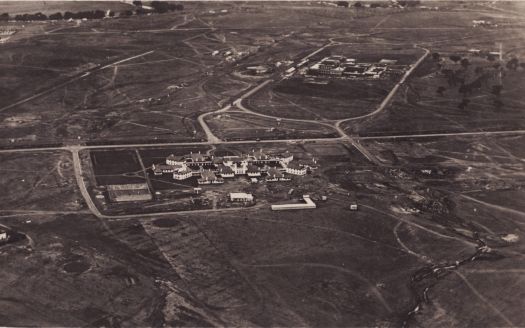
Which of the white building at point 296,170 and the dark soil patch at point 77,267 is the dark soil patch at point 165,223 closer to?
the dark soil patch at point 77,267

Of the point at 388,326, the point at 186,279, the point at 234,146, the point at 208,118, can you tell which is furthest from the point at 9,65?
the point at 388,326

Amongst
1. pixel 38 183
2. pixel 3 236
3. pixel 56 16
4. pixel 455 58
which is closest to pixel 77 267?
pixel 3 236

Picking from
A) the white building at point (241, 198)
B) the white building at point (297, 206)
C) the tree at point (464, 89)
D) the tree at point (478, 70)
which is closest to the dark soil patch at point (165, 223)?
the white building at point (241, 198)

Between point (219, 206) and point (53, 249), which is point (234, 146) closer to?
point (219, 206)

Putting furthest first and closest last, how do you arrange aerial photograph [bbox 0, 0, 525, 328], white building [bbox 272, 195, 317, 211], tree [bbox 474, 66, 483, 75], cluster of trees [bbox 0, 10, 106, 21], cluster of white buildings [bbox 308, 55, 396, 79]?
1. cluster of trees [bbox 0, 10, 106, 21]
2. tree [bbox 474, 66, 483, 75]
3. cluster of white buildings [bbox 308, 55, 396, 79]
4. white building [bbox 272, 195, 317, 211]
5. aerial photograph [bbox 0, 0, 525, 328]

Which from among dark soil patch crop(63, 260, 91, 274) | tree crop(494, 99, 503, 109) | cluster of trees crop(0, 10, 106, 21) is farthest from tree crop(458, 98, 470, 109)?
cluster of trees crop(0, 10, 106, 21)

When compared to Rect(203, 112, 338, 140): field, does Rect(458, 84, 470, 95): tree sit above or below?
above

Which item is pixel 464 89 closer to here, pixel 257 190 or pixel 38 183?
pixel 257 190

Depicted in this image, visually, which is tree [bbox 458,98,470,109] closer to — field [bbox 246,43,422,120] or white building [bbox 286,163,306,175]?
field [bbox 246,43,422,120]
